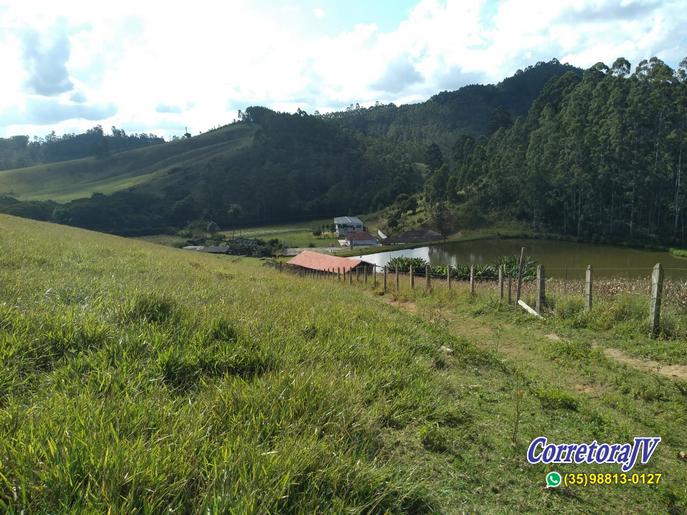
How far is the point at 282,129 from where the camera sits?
17250cm

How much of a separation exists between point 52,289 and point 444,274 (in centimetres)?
3782

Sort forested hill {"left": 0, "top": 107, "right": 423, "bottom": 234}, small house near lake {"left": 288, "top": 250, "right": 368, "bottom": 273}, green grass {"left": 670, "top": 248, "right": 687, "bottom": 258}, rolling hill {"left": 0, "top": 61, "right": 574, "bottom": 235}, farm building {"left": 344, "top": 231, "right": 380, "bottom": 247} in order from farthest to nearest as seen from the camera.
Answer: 1. rolling hill {"left": 0, "top": 61, "right": 574, "bottom": 235}
2. forested hill {"left": 0, "top": 107, "right": 423, "bottom": 234}
3. farm building {"left": 344, "top": 231, "right": 380, "bottom": 247}
4. green grass {"left": 670, "top": 248, "right": 687, "bottom": 258}
5. small house near lake {"left": 288, "top": 250, "right": 368, "bottom": 273}

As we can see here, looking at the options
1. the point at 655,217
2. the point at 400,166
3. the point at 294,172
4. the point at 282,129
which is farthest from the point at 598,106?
the point at 282,129

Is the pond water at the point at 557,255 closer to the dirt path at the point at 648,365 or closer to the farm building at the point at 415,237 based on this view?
the farm building at the point at 415,237

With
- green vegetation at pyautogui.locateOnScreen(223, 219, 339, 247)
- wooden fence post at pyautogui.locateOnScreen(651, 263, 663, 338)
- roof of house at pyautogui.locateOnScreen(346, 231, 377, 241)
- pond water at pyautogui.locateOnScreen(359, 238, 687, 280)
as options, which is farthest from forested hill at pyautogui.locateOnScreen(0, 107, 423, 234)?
wooden fence post at pyautogui.locateOnScreen(651, 263, 663, 338)

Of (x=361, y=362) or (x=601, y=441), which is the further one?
(x=361, y=362)

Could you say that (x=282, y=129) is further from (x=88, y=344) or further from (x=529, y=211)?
(x=88, y=344)

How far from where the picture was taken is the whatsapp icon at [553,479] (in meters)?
4.02

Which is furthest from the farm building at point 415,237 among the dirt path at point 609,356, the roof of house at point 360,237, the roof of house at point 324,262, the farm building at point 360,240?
the dirt path at point 609,356

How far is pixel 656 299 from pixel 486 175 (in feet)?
315

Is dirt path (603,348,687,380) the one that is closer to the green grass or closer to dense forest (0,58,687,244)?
the green grass

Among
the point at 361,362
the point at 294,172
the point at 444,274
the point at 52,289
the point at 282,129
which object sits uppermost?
the point at 282,129

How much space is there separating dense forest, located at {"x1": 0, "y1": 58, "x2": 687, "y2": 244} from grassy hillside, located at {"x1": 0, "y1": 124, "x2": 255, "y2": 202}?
4.65m

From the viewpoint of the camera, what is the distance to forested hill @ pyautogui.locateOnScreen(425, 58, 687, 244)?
6831cm
